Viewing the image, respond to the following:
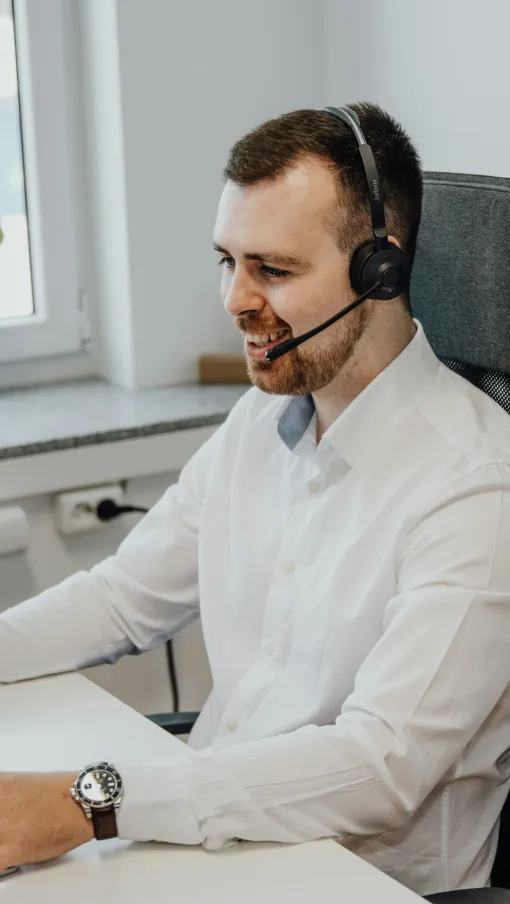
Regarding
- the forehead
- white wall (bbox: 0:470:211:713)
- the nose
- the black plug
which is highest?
the forehead

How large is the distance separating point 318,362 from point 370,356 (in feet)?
0.21

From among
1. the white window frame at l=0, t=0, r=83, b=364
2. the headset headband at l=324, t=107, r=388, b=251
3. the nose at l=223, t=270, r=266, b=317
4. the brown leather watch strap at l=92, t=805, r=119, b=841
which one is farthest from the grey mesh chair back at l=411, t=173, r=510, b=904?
the white window frame at l=0, t=0, r=83, b=364

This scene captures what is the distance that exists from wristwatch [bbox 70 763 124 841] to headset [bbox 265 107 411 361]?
507 millimetres

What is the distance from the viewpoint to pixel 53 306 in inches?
84.9

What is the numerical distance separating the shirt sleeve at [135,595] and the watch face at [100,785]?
0.35 meters

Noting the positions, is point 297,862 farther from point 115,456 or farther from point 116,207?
point 116,207

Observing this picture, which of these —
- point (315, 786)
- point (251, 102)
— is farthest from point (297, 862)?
point (251, 102)

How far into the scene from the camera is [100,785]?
1.05 meters

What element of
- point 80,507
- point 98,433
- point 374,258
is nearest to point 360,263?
point 374,258

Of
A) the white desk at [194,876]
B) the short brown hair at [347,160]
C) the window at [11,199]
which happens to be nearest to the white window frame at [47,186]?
the window at [11,199]

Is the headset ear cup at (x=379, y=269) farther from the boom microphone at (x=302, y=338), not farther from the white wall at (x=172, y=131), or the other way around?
the white wall at (x=172, y=131)

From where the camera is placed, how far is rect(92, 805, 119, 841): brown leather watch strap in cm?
102

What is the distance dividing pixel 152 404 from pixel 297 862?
114 centimetres

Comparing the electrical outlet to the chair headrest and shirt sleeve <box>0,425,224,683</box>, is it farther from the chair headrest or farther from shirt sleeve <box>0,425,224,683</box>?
the chair headrest
